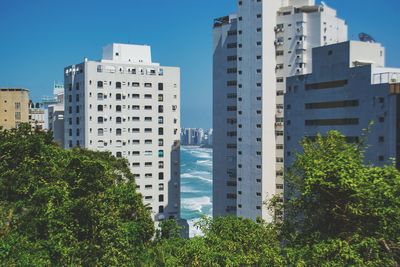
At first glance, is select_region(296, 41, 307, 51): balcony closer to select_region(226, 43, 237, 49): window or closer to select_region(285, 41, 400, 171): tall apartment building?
select_region(226, 43, 237, 49): window

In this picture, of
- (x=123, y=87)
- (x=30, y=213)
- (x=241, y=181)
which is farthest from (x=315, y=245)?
(x=123, y=87)

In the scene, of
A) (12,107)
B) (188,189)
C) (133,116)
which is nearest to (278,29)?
(133,116)

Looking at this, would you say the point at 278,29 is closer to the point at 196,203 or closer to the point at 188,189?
the point at 196,203

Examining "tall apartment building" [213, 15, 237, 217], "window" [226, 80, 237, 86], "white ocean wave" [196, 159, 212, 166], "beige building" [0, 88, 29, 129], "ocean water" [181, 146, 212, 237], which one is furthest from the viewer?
"white ocean wave" [196, 159, 212, 166]

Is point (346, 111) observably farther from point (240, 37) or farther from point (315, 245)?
point (315, 245)

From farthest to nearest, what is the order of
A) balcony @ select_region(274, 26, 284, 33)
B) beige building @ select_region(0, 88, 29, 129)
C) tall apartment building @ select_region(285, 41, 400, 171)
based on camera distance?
beige building @ select_region(0, 88, 29, 129) → balcony @ select_region(274, 26, 284, 33) → tall apartment building @ select_region(285, 41, 400, 171)

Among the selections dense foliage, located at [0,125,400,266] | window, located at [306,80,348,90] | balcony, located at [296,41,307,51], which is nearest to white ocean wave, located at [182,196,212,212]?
balcony, located at [296,41,307,51]
